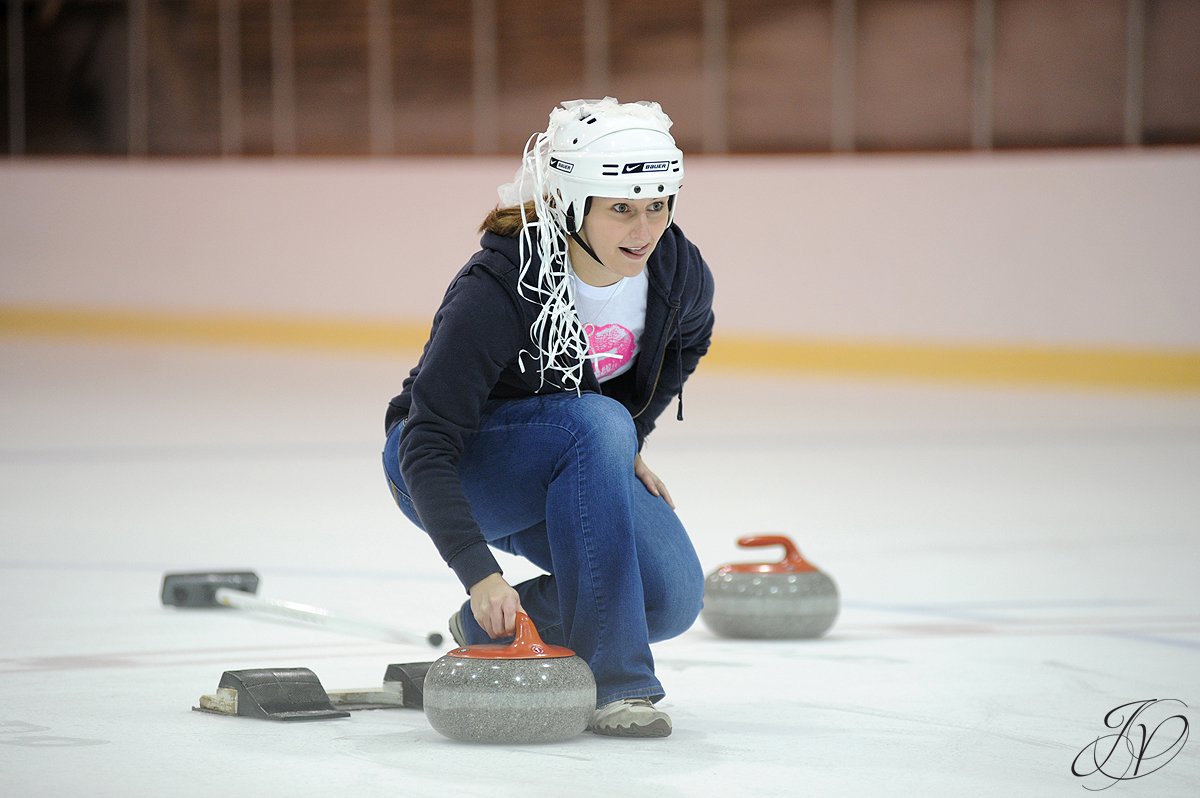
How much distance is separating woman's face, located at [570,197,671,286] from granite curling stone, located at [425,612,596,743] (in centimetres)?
50

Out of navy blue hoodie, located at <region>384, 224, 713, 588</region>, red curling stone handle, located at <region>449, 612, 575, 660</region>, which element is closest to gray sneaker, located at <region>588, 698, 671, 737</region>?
red curling stone handle, located at <region>449, 612, 575, 660</region>

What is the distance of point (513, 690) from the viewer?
7.31 feet

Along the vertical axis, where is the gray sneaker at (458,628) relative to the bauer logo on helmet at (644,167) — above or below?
below

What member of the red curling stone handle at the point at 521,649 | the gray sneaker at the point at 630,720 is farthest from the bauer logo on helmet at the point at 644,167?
the gray sneaker at the point at 630,720

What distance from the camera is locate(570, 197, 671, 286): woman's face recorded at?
7.85 feet

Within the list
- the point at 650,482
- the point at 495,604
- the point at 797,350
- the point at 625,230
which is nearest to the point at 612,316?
the point at 625,230

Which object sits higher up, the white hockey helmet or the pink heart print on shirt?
the white hockey helmet

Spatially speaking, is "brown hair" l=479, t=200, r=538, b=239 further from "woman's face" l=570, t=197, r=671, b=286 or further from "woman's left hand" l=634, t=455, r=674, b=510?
"woman's left hand" l=634, t=455, r=674, b=510

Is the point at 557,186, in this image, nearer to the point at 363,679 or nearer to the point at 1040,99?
the point at 363,679

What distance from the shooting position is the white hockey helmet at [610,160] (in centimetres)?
238

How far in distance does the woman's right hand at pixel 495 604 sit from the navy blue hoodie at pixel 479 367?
1 centimetres

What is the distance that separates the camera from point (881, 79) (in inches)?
403

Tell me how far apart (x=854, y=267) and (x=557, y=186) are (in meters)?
7.40

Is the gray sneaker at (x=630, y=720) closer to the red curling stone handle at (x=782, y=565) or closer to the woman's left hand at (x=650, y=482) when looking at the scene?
the woman's left hand at (x=650, y=482)
